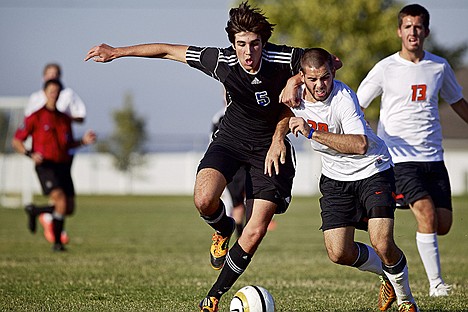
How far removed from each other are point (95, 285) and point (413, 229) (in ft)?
37.8

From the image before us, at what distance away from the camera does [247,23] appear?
20.9 feet

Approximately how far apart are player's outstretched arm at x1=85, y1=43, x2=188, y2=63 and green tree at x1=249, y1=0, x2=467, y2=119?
95.4ft

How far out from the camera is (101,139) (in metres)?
53.8

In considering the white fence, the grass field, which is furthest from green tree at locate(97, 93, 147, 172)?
the grass field

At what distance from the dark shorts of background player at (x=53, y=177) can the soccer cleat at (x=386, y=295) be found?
296 inches

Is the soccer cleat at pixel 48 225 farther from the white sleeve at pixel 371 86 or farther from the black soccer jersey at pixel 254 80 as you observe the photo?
the black soccer jersey at pixel 254 80

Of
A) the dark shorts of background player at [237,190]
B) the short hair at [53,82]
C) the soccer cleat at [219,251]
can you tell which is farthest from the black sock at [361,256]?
the short hair at [53,82]

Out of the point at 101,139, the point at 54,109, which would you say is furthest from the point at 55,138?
the point at 101,139

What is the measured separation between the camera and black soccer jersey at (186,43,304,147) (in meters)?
6.61

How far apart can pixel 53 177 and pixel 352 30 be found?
2466 centimetres

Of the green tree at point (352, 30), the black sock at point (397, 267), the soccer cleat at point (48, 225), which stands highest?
the green tree at point (352, 30)

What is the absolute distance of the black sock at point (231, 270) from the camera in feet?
21.2

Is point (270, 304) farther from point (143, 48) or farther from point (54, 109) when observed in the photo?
point (54, 109)

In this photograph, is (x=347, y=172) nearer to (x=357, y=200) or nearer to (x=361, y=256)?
(x=357, y=200)
